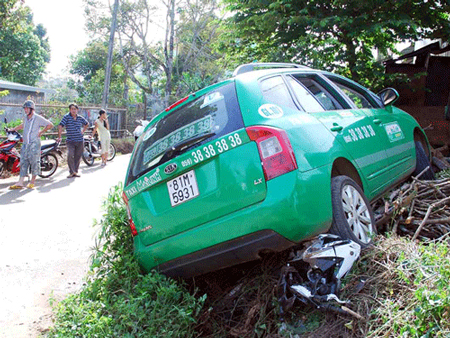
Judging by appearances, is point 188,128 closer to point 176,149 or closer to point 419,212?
point 176,149

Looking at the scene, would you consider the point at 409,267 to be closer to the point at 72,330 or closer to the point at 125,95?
the point at 72,330

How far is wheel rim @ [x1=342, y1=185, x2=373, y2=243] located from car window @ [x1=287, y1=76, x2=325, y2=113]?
730 mm

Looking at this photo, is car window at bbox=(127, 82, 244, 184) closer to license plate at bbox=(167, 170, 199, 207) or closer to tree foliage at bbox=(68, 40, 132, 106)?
license plate at bbox=(167, 170, 199, 207)

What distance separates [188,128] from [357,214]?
1.42 metres

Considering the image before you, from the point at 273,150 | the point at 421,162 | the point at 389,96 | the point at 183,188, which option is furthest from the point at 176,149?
the point at 421,162

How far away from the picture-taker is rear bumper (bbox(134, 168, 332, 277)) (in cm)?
293

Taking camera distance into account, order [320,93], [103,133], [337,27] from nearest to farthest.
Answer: [320,93] < [337,27] < [103,133]

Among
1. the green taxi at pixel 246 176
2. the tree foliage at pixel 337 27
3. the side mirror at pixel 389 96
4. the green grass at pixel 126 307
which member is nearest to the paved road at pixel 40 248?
the green grass at pixel 126 307

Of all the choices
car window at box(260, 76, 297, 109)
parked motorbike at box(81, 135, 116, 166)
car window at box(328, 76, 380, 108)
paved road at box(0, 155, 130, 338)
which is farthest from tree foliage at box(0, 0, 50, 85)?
car window at box(260, 76, 297, 109)

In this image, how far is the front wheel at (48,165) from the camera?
11.4 meters

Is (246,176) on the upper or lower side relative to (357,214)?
upper

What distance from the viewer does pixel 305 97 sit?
12.7ft

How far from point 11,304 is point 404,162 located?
13.6ft

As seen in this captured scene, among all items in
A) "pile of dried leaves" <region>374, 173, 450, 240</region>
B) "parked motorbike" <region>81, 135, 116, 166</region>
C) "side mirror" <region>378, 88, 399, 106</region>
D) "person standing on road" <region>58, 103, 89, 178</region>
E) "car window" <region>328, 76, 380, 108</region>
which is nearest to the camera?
"pile of dried leaves" <region>374, 173, 450, 240</region>
